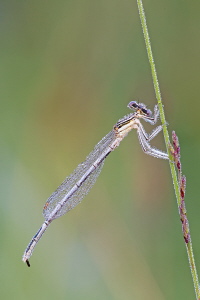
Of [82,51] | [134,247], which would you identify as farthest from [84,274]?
[82,51]

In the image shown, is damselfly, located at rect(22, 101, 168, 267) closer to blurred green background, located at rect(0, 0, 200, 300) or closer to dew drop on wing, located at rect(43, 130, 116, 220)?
dew drop on wing, located at rect(43, 130, 116, 220)

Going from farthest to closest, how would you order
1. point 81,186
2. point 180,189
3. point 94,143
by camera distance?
point 94,143 → point 81,186 → point 180,189

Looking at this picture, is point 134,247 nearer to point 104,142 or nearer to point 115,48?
point 104,142

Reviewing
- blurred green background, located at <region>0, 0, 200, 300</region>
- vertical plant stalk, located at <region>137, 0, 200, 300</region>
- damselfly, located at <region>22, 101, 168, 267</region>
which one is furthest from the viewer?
blurred green background, located at <region>0, 0, 200, 300</region>

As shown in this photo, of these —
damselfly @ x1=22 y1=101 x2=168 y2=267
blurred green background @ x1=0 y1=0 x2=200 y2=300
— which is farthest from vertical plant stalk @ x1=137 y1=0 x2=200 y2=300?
blurred green background @ x1=0 y1=0 x2=200 y2=300

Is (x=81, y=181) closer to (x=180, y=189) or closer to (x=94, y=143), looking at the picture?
(x=94, y=143)

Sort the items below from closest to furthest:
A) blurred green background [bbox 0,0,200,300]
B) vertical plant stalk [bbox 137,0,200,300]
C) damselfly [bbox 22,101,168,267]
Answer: vertical plant stalk [bbox 137,0,200,300] → damselfly [bbox 22,101,168,267] → blurred green background [bbox 0,0,200,300]

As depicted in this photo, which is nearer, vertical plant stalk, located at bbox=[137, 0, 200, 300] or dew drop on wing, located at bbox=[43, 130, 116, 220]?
vertical plant stalk, located at bbox=[137, 0, 200, 300]

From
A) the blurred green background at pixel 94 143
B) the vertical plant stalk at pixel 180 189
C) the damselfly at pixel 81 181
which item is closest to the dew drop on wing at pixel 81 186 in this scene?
the damselfly at pixel 81 181

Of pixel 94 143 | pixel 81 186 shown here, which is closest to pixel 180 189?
pixel 81 186
